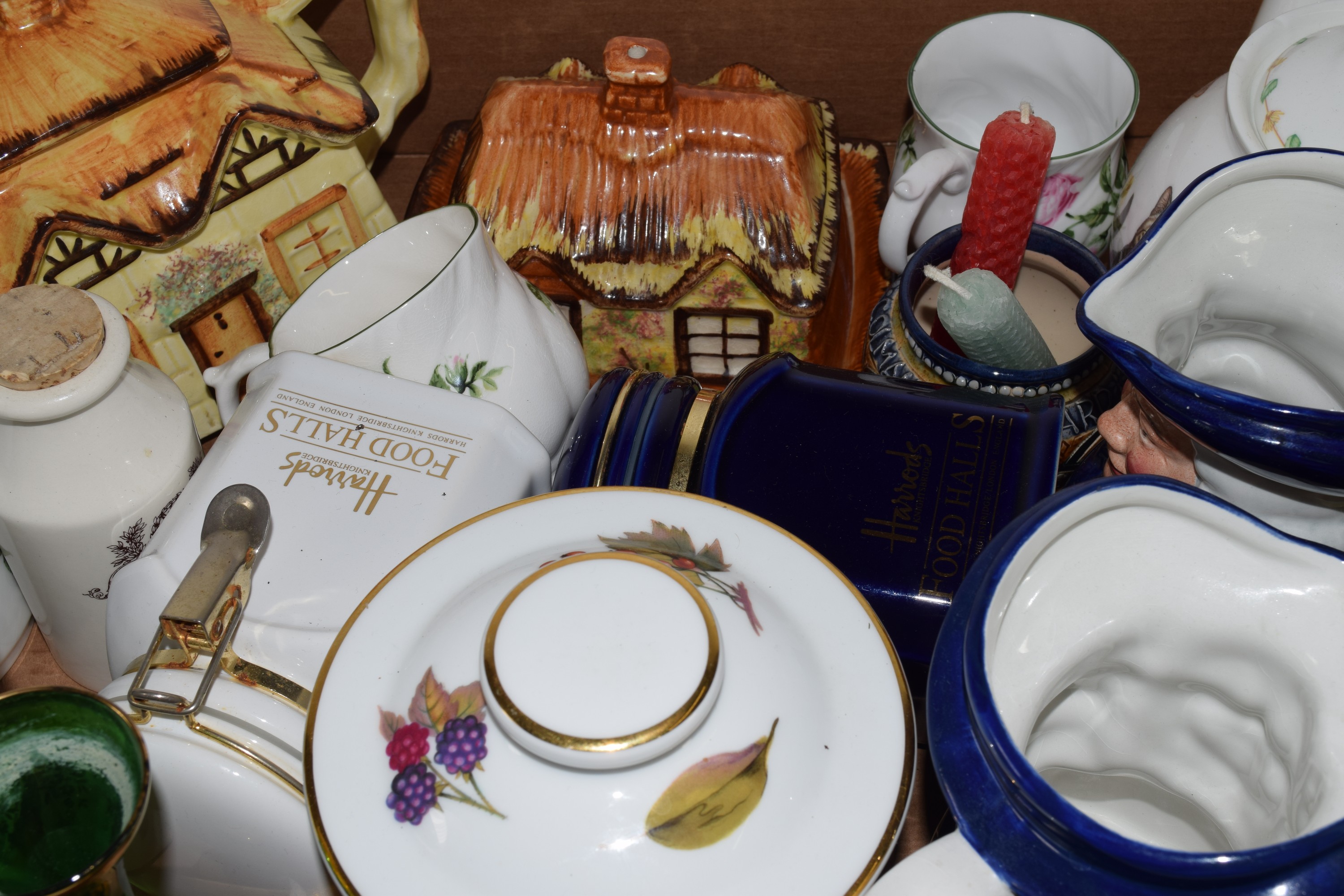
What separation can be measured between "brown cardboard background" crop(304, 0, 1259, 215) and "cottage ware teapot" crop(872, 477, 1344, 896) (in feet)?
1.33

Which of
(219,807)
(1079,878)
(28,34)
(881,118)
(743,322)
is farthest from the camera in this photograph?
(881,118)

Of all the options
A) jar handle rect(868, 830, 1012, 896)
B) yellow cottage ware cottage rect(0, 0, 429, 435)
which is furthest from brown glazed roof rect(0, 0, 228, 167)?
jar handle rect(868, 830, 1012, 896)

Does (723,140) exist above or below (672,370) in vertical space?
above

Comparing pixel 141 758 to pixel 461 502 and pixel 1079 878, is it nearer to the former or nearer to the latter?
pixel 461 502

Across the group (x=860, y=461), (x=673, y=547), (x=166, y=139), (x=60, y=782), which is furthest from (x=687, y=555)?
(x=166, y=139)

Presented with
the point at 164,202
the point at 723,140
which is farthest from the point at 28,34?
the point at 723,140

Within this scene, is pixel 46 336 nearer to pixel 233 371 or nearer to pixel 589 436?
pixel 233 371

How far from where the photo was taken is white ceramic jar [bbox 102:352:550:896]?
0.39m

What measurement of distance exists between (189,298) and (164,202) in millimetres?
57

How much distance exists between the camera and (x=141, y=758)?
1.10ft

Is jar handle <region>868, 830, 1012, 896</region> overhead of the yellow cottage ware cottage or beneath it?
beneath

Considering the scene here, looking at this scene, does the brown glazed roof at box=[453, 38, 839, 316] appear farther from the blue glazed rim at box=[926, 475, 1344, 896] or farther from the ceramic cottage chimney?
the blue glazed rim at box=[926, 475, 1344, 896]

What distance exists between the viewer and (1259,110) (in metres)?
0.50

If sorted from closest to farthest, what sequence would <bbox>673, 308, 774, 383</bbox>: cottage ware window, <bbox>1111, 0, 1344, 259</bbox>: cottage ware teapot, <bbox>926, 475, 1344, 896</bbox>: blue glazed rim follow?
<bbox>926, 475, 1344, 896</bbox>: blue glazed rim < <bbox>1111, 0, 1344, 259</bbox>: cottage ware teapot < <bbox>673, 308, 774, 383</bbox>: cottage ware window
